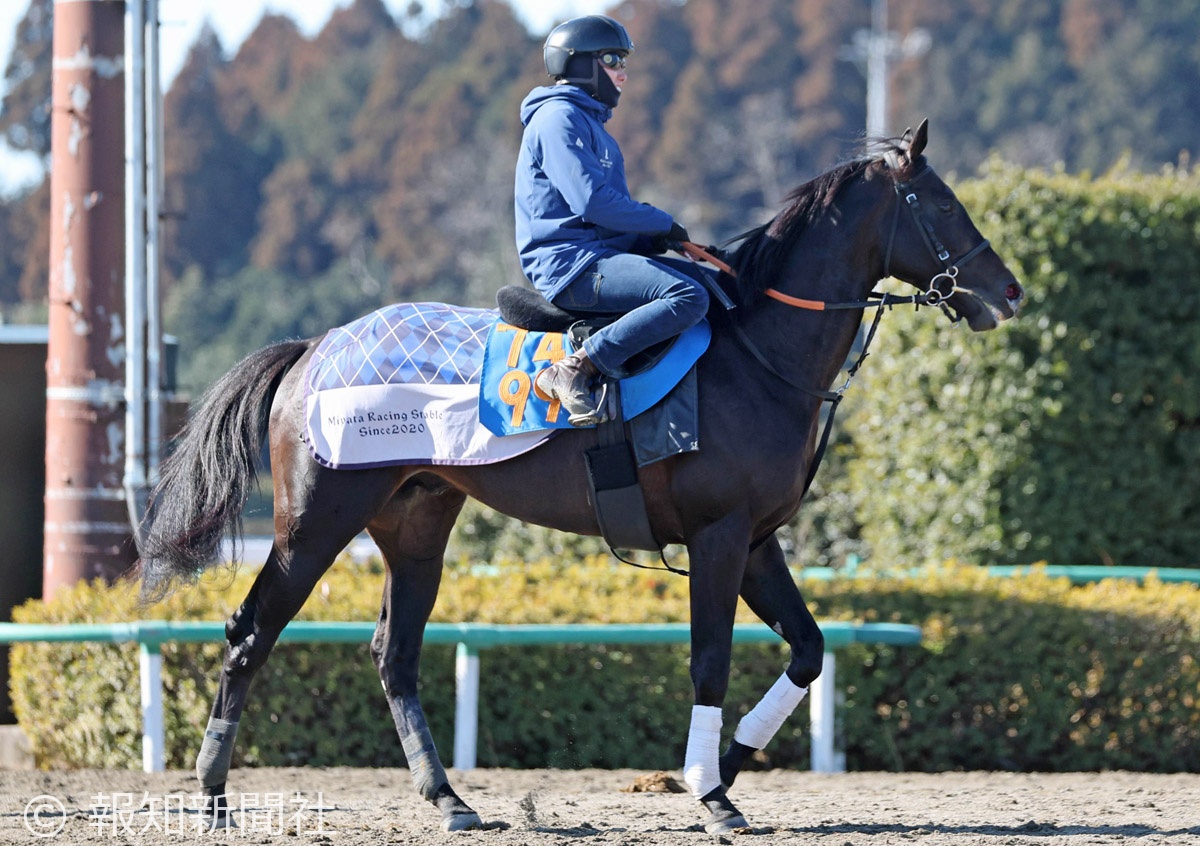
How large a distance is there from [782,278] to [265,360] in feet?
6.31

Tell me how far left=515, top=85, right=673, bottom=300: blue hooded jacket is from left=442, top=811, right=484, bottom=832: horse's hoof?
1759 millimetres

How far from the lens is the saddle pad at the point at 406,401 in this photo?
5.20 m

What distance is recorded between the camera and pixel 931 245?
5.21 meters

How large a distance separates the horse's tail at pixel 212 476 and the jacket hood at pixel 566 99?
4.24 ft

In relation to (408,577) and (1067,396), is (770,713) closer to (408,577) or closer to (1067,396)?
(408,577)

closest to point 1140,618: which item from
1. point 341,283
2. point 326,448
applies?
point 326,448

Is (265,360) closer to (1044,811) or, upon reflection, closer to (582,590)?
(582,590)

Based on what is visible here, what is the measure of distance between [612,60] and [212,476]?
81.4 inches

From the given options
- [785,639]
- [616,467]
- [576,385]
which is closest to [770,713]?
[785,639]

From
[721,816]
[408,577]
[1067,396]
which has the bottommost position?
[721,816]

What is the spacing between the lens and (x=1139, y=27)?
48.1 m

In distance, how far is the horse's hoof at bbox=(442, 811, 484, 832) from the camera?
506 cm

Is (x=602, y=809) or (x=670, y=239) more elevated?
(x=670, y=239)

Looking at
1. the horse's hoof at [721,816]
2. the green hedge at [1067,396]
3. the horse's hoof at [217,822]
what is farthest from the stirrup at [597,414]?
the green hedge at [1067,396]
